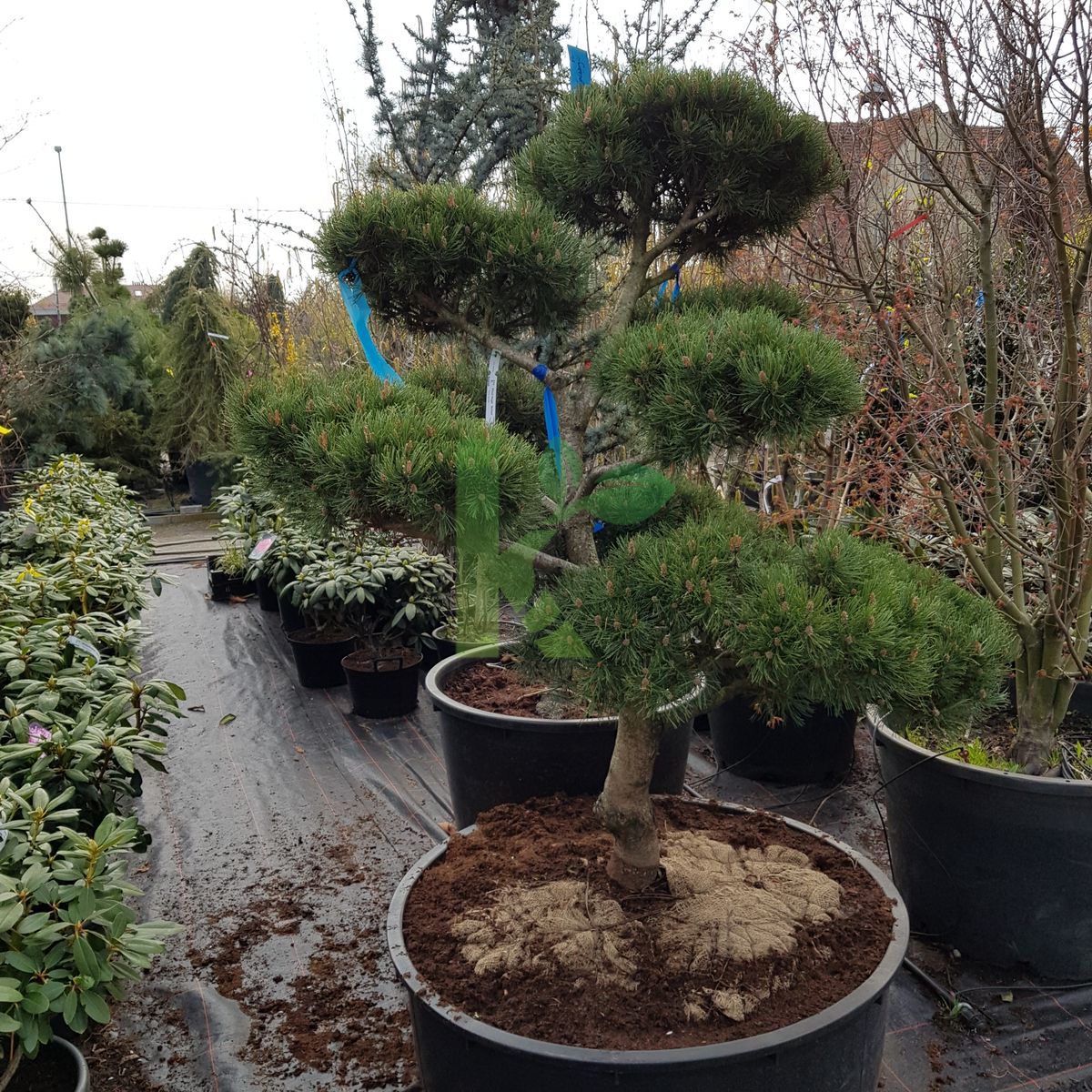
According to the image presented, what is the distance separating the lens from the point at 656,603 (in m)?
1.28

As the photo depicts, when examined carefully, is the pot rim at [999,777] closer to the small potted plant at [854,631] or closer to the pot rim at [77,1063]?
the small potted plant at [854,631]

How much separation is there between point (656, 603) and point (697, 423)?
0.86ft

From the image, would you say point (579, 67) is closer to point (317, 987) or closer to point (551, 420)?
point (551, 420)

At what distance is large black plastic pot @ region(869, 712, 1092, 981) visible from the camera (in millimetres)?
1894

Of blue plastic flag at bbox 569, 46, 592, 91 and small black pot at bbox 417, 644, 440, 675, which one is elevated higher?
blue plastic flag at bbox 569, 46, 592, 91

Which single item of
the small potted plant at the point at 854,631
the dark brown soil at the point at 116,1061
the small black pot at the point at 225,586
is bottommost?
the dark brown soil at the point at 116,1061

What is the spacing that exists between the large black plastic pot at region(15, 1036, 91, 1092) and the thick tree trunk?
92 centimetres

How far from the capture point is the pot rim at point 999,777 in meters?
1.86

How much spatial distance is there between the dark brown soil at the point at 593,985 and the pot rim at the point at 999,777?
39 centimetres

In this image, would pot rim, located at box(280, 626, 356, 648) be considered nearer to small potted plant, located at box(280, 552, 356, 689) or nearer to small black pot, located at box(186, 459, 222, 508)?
small potted plant, located at box(280, 552, 356, 689)

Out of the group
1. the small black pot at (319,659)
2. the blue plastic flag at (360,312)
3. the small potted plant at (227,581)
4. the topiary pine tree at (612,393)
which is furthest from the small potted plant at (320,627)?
the blue plastic flag at (360,312)

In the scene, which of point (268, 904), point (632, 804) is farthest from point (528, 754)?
point (268, 904)

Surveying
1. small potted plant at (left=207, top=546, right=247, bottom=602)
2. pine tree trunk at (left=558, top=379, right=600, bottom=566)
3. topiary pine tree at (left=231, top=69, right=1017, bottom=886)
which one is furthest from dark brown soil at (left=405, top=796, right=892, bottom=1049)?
small potted plant at (left=207, top=546, right=247, bottom=602)

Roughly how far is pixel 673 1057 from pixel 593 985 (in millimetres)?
222
